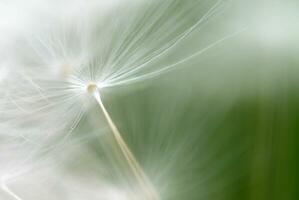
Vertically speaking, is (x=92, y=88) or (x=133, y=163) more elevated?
(x=92, y=88)

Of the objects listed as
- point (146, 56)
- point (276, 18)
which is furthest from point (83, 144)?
point (276, 18)

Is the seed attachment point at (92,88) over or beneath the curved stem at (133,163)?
over

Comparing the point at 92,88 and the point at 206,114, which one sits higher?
the point at 92,88

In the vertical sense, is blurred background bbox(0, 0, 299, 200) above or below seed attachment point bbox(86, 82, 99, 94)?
below

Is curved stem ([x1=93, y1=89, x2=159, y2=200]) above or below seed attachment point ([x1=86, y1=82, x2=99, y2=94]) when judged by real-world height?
below

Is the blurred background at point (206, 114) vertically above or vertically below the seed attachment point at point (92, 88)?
below

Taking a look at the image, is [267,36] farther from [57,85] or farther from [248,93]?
[57,85]

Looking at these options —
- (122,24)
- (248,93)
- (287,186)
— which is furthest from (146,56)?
(287,186)

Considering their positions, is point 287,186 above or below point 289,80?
below

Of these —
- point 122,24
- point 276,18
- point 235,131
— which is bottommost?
point 235,131
